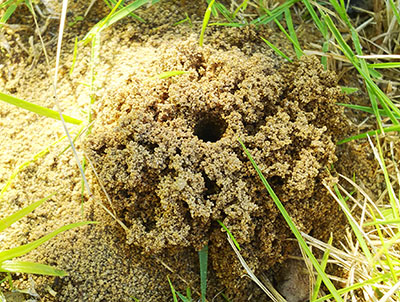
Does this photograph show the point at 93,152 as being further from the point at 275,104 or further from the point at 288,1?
the point at 288,1

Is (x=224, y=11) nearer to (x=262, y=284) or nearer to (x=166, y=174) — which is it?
(x=166, y=174)

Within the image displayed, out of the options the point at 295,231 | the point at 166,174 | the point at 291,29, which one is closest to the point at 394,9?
the point at 291,29

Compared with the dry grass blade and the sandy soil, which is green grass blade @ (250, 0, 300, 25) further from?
the dry grass blade

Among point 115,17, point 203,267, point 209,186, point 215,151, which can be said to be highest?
point 115,17

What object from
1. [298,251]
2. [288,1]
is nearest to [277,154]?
[298,251]

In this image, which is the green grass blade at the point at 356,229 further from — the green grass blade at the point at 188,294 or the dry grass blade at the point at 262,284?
the green grass blade at the point at 188,294

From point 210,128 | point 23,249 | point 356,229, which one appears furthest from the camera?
point 210,128
